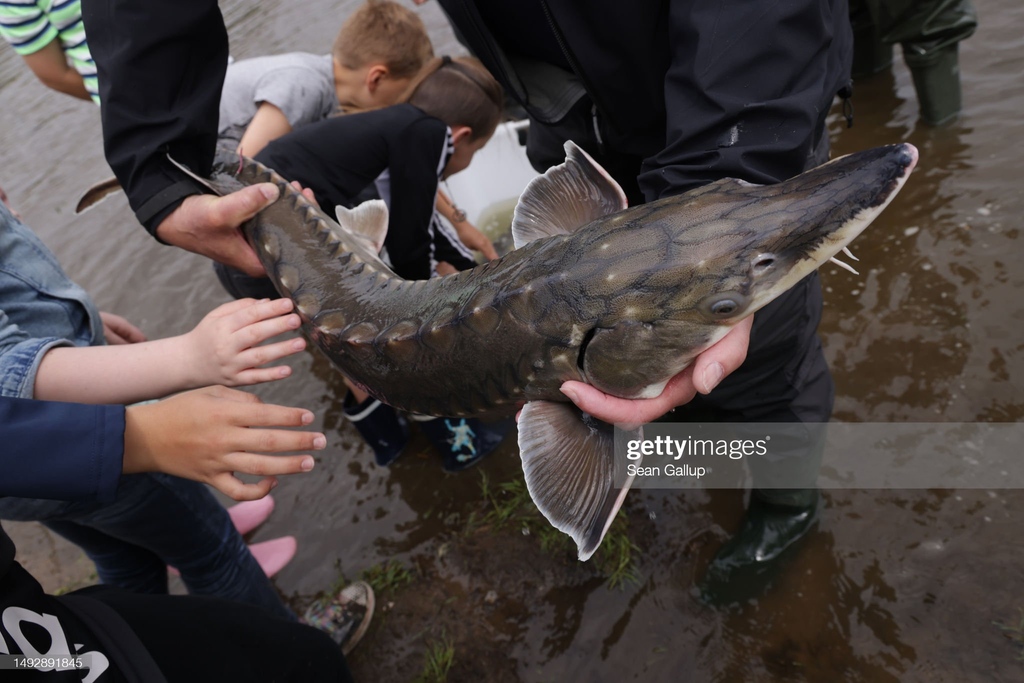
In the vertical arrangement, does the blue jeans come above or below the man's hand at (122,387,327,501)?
below

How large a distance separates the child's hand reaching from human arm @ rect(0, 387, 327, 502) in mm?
126

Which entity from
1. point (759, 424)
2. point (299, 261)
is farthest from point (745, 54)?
point (299, 261)

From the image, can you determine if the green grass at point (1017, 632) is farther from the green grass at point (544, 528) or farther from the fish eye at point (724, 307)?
the fish eye at point (724, 307)

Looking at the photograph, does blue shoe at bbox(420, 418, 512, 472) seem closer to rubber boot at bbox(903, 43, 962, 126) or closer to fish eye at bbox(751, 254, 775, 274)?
fish eye at bbox(751, 254, 775, 274)

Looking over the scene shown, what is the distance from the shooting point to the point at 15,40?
2.95m

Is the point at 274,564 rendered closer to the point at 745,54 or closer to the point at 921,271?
the point at 745,54

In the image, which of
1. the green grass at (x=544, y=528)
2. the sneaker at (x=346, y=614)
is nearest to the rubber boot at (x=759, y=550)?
the green grass at (x=544, y=528)

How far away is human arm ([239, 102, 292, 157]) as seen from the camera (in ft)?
10.4

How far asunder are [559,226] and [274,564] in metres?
Result: 2.08

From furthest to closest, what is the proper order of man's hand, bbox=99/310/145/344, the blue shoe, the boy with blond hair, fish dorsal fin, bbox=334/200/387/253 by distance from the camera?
the boy with blond hair
the blue shoe
man's hand, bbox=99/310/145/344
fish dorsal fin, bbox=334/200/387/253

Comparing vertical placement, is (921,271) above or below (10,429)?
below

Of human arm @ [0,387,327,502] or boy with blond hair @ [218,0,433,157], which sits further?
boy with blond hair @ [218,0,433,157]

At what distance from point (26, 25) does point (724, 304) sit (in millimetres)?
3196

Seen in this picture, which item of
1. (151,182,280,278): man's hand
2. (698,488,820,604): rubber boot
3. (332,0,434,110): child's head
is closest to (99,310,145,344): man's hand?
(151,182,280,278): man's hand
